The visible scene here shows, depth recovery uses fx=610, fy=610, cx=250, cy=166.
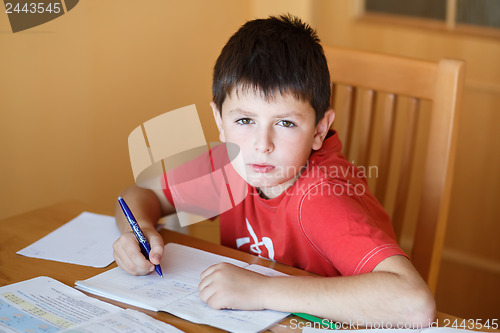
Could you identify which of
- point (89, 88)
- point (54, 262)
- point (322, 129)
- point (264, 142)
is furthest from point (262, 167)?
point (89, 88)

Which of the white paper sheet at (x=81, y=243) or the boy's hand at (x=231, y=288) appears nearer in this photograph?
the boy's hand at (x=231, y=288)

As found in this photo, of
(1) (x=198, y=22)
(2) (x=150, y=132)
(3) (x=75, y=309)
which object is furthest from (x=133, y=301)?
(1) (x=198, y=22)

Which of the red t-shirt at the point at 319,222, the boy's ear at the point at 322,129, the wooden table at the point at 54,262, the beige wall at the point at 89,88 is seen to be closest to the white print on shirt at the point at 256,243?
the red t-shirt at the point at 319,222

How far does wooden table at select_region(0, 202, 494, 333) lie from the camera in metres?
0.89

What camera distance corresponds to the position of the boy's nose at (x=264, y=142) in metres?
1.07

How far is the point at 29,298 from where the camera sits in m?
0.93

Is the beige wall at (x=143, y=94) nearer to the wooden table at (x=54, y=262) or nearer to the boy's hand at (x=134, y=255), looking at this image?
the wooden table at (x=54, y=262)

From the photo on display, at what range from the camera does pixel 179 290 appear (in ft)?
3.16

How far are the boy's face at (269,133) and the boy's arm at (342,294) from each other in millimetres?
245

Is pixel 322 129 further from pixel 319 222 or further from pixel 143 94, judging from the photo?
pixel 143 94

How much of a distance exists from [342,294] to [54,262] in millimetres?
507

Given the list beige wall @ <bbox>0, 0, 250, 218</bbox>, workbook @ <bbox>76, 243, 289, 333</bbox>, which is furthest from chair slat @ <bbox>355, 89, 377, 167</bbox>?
beige wall @ <bbox>0, 0, 250, 218</bbox>

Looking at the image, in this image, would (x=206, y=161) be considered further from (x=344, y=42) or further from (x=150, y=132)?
(x=344, y=42)

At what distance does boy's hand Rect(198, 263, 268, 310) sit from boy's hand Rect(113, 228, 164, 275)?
0.10m
